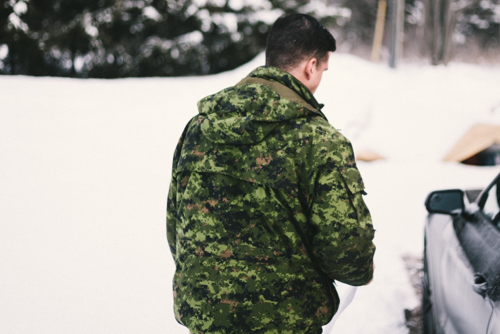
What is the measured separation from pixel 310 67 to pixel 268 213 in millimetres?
577

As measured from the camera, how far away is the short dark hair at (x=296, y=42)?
160 cm

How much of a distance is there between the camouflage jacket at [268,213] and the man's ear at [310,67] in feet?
0.33

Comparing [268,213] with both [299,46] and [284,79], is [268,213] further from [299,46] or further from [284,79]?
[299,46]

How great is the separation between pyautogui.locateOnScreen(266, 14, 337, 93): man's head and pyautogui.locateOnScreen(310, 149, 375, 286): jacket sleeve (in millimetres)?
381

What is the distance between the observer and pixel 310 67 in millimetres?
1626

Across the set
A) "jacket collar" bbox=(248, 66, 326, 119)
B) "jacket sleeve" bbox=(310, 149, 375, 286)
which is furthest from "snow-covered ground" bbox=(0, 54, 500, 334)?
"jacket collar" bbox=(248, 66, 326, 119)

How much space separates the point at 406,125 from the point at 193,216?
8.40 meters

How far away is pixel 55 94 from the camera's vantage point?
8656 millimetres

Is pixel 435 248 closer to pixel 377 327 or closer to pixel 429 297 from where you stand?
pixel 429 297

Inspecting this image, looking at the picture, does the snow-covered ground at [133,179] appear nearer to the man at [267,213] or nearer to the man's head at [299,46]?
the man at [267,213]

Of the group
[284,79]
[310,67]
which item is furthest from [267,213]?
[310,67]

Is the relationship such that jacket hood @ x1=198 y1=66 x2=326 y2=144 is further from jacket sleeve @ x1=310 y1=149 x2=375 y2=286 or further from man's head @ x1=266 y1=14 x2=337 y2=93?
jacket sleeve @ x1=310 y1=149 x2=375 y2=286

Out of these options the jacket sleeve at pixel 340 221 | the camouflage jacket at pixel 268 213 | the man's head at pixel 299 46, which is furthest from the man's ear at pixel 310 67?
the jacket sleeve at pixel 340 221

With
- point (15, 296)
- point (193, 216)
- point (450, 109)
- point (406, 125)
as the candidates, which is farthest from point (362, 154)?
point (193, 216)
